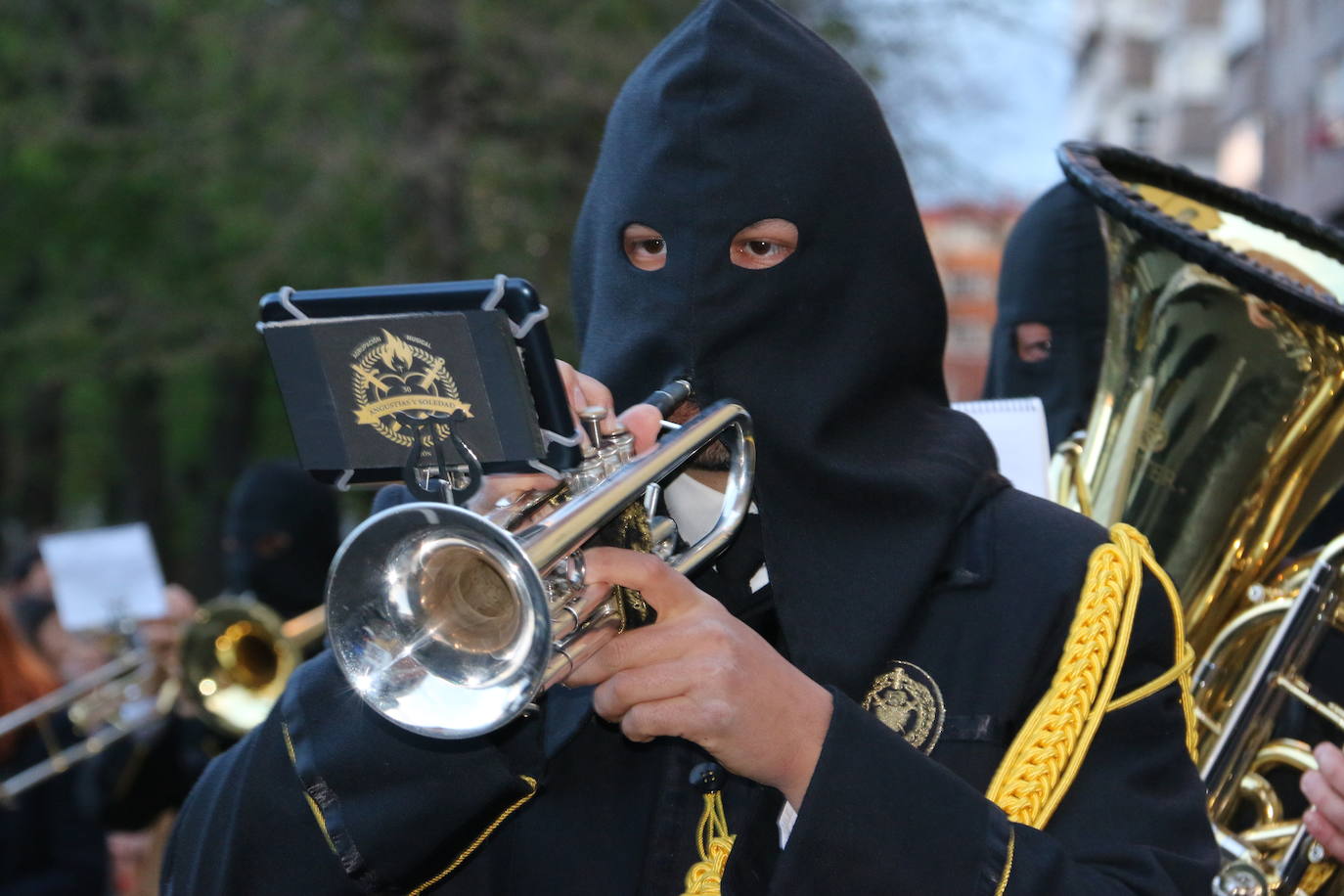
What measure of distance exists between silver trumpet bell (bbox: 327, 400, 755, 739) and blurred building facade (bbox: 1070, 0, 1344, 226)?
407 cm

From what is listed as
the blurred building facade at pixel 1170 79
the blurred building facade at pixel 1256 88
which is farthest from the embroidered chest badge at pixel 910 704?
the blurred building facade at pixel 1170 79

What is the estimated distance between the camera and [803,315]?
224 cm

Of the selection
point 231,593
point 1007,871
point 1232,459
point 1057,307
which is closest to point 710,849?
point 1007,871

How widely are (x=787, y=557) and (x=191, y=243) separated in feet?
47.0

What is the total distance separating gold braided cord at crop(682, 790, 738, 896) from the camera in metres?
2.08

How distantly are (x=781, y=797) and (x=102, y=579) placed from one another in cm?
437

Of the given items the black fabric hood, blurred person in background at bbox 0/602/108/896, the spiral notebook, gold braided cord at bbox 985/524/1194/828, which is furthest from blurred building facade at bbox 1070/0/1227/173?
gold braided cord at bbox 985/524/1194/828

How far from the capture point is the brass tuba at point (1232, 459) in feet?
9.48

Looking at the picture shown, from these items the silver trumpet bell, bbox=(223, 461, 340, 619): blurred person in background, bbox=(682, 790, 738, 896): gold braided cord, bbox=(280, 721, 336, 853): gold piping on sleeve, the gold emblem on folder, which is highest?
the gold emblem on folder

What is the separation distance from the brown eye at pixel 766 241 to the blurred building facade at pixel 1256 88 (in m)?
3.46

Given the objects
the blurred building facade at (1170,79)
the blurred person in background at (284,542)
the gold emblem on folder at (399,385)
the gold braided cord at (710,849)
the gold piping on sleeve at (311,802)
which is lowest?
the blurred building facade at (1170,79)

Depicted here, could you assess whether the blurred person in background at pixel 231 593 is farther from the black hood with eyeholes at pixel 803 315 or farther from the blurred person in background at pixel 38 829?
the black hood with eyeholes at pixel 803 315

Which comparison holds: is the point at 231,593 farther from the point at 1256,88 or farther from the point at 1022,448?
the point at 1256,88

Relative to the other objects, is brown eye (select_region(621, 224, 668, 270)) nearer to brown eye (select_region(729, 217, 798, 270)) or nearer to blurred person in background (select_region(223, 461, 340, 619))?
brown eye (select_region(729, 217, 798, 270))
